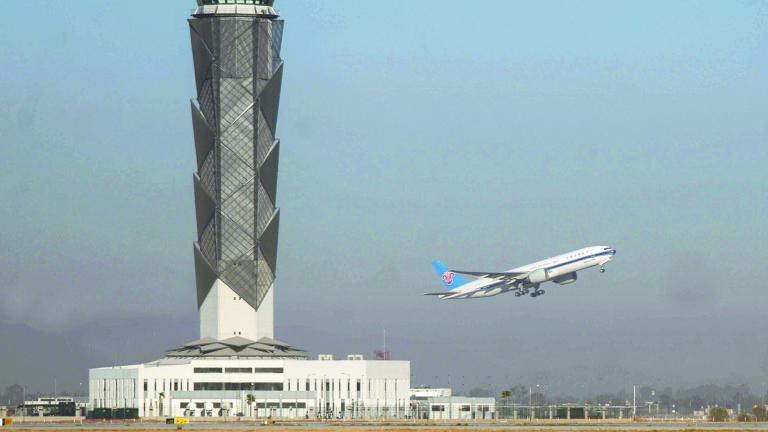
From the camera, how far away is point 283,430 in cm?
19925

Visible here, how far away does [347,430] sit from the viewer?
197500mm

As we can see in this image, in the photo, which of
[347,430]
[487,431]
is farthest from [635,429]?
[347,430]

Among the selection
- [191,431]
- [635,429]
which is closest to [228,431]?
[191,431]

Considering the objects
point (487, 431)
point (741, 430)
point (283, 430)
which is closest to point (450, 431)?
point (487, 431)

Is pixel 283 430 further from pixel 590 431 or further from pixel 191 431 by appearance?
pixel 590 431

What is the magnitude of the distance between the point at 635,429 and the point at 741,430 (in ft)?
39.5

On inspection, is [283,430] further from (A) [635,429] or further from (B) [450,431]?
(A) [635,429]

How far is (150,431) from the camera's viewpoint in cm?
19962

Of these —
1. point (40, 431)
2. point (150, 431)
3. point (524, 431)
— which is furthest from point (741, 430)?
point (40, 431)

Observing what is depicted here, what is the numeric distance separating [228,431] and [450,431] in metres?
25.8

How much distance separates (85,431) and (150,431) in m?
7.45

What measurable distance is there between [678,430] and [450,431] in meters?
26.0

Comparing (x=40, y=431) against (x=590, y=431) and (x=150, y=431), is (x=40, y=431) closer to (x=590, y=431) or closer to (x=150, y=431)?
(x=150, y=431)

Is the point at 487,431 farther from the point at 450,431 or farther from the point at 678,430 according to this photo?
the point at 678,430
